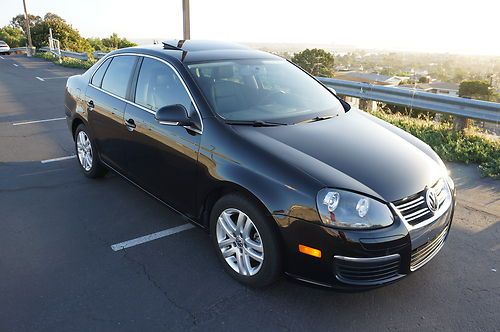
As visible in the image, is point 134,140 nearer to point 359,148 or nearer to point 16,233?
point 16,233

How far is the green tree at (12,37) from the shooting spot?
51.9 metres

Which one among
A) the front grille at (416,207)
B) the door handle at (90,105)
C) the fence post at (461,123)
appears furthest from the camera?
the fence post at (461,123)

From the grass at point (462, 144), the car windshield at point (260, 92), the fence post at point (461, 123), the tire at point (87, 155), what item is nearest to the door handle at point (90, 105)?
the tire at point (87, 155)

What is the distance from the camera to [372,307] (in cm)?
293

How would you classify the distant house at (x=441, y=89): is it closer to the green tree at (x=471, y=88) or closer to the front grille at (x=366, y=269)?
the green tree at (x=471, y=88)

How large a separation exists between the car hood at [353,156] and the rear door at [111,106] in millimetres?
1626

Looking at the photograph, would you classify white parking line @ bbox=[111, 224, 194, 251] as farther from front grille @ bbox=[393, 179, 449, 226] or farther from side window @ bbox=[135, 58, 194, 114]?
front grille @ bbox=[393, 179, 449, 226]

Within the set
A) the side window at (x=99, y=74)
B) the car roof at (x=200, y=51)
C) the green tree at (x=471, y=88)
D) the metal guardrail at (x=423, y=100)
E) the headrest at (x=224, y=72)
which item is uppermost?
the car roof at (x=200, y=51)

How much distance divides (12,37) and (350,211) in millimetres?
61140

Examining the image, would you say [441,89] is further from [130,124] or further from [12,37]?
[12,37]

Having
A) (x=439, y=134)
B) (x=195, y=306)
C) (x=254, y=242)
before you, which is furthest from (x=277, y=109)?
(x=439, y=134)

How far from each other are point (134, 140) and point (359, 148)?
2099 mm

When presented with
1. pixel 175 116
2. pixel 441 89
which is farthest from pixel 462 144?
pixel 441 89

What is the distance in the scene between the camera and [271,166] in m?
2.87
